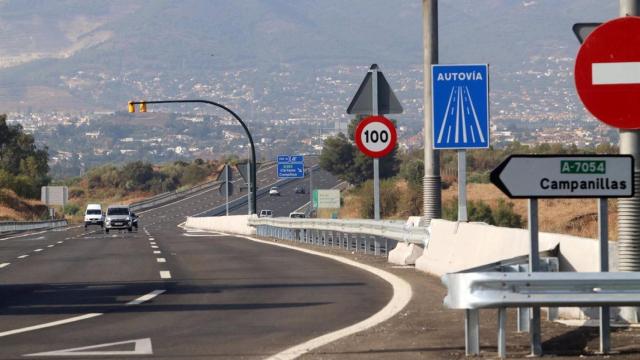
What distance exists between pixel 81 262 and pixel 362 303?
38.4 feet

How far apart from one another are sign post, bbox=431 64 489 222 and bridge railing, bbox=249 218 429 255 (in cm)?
241

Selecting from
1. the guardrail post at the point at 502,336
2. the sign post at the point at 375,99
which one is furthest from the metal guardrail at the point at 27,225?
the guardrail post at the point at 502,336

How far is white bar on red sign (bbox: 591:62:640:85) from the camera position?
34.3ft

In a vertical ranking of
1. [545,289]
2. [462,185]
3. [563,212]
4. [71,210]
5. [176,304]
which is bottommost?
[71,210]

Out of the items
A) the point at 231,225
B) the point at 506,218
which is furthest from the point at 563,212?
the point at 231,225

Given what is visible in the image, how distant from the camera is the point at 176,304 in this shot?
55.0 ft

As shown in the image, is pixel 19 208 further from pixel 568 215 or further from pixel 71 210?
pixel 568 215

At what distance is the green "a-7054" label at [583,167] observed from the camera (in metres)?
10.8

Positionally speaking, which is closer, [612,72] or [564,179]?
[612,72]

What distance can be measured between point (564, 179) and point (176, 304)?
7.11 meters

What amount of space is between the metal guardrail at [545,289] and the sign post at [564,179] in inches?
9.3

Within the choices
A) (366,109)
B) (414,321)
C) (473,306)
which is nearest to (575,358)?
(473,306)

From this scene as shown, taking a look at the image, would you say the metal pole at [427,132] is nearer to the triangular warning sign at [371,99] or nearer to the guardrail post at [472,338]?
the triangular warning sign at [371,99]

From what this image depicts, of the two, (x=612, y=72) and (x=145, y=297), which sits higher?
(x=612, y=72)
